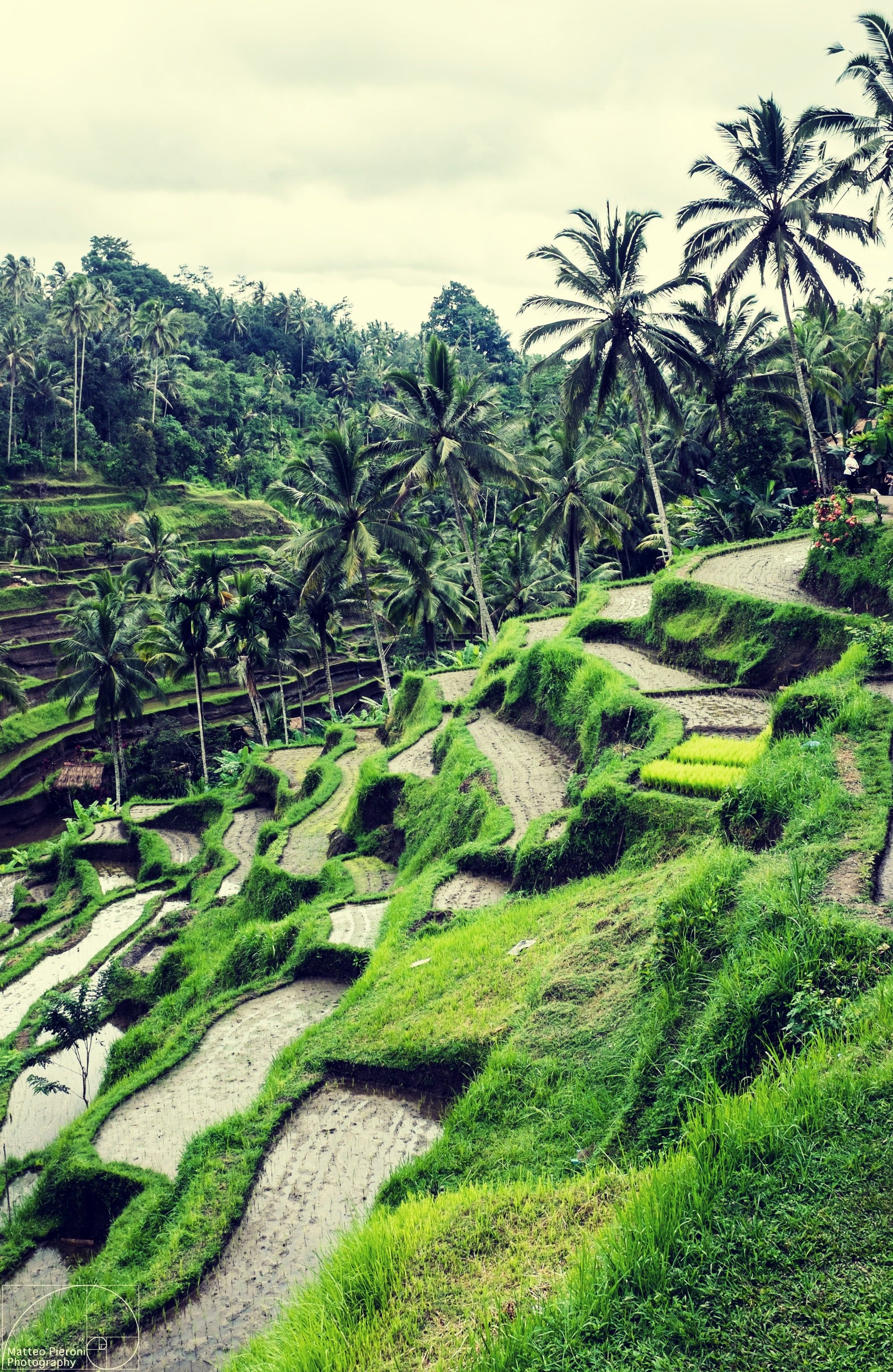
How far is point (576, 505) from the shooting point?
1291 inches

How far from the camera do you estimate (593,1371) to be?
4434 millimetres

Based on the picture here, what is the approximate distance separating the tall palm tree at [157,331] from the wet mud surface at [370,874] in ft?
197

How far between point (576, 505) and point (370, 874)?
18669 millimetres

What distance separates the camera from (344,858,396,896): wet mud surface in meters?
18.1

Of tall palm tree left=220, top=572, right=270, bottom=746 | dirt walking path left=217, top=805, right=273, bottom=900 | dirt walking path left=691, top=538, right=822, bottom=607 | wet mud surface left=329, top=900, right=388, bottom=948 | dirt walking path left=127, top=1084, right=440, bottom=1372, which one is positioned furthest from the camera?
tall palm tree left=220, top=572, right=270, bottom=746

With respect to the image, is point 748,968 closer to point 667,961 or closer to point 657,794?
point 667,961

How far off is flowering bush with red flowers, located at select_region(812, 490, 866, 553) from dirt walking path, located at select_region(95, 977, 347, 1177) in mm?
11590

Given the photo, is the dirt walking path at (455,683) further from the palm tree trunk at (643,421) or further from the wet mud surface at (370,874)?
the palm tree trunk at (643,421)

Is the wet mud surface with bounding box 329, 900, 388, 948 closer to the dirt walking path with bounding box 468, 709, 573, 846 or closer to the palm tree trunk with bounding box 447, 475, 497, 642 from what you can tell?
the dirt walking path with bounding box 468, 709, 573, 846

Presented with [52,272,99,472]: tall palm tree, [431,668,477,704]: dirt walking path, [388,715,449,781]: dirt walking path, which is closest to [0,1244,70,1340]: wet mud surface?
[388,715,449,781]: dirt walking path

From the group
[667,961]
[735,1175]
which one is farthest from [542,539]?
[735,1175]

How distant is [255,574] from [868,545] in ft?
96.7

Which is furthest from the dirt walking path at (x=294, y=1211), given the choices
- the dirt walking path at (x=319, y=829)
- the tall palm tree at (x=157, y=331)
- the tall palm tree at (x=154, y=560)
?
the tall palm tree at (x=157, y=331)

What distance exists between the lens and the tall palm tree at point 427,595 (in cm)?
3438
